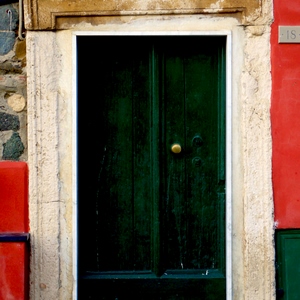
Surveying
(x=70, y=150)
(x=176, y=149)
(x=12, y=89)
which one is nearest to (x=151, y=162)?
(x=176, y=149)

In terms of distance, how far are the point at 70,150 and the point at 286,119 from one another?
1502mm

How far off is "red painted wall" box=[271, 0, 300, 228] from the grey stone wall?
173cm

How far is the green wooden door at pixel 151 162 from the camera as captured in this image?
13.9ft

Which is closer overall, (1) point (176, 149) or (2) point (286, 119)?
(2) point (286, 119)

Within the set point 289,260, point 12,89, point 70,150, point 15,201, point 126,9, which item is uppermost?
point 126,9

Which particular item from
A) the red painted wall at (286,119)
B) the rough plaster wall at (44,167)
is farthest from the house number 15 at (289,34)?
the rough plaster wall at (44,167)

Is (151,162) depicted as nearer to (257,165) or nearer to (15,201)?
(257,165)

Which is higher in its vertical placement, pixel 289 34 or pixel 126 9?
pixel 126 9

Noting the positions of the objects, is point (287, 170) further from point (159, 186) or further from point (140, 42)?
point (140, 42)

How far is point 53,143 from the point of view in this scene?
4070 mm

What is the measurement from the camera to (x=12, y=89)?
13.5ft

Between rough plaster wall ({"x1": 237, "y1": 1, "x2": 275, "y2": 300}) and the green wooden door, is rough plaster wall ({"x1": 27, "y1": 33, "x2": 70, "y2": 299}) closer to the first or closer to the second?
the green wooden door

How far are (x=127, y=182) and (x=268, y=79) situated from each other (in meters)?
1.22

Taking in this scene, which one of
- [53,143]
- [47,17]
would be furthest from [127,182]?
[47,17]
